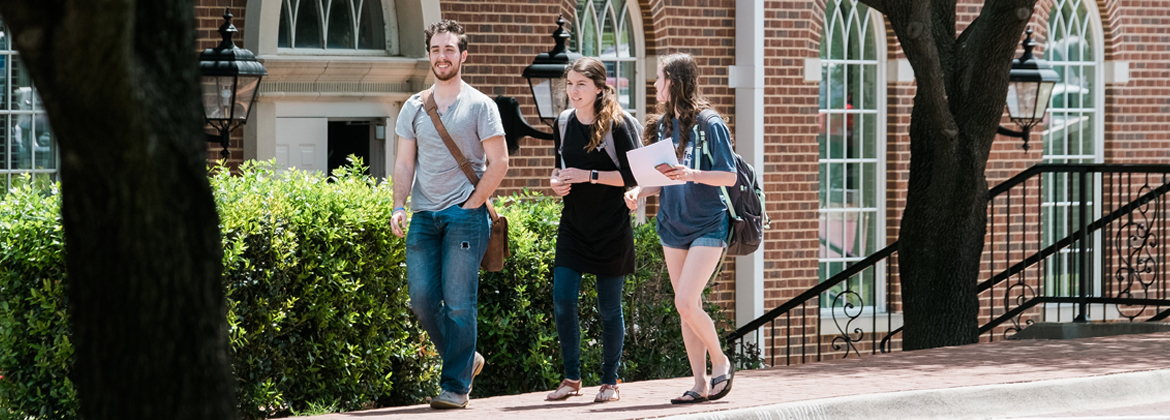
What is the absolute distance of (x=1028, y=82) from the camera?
11.8 metres

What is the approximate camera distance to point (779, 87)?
12.9 meters

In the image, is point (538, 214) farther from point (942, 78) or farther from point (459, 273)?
point (942, 78)

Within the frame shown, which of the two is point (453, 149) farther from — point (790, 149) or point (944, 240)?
point (790, 149)

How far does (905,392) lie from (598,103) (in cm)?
197

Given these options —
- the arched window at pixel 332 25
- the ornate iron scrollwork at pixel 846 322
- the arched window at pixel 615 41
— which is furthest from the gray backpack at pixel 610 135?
the ornate iron scrollwork at pixel 846 322

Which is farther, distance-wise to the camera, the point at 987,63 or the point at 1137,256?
the point at 1137,256

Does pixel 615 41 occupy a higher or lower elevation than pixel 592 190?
higher

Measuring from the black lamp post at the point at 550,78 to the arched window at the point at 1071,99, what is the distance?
6.10 meters

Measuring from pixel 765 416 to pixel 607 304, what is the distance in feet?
2.85

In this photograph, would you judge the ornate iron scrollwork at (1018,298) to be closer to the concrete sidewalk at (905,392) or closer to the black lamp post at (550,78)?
the concrete sidewalk at (905,392)

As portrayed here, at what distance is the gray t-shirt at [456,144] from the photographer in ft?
20.5

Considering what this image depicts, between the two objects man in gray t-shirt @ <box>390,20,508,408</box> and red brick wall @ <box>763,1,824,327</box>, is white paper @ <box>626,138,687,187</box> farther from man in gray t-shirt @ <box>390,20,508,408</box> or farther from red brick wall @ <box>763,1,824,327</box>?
red brick wall @ <box>763,1,824,327</box>

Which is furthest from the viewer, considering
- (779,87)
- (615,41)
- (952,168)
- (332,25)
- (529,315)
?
(779,87)

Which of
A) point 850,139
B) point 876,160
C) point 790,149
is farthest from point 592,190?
point 876,160
